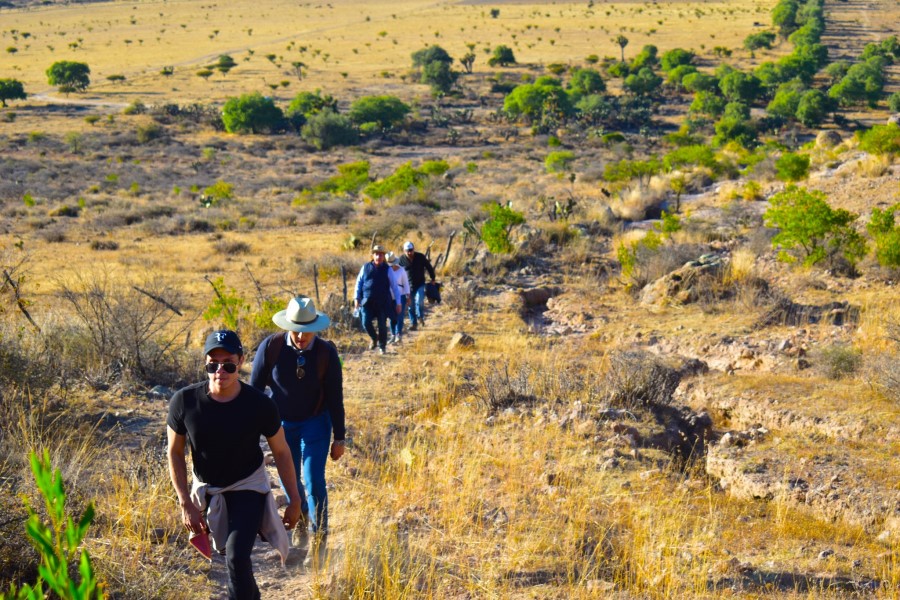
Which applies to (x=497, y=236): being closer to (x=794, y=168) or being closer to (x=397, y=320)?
(x=397, y=320)

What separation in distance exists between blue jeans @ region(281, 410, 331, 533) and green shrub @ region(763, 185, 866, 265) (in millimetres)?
9827

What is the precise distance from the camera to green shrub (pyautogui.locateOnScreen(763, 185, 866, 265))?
37.4 ft

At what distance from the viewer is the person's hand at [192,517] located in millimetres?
3342

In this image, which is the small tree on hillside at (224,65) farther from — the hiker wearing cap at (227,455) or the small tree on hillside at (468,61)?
the hiker wearing cap at (227,455)

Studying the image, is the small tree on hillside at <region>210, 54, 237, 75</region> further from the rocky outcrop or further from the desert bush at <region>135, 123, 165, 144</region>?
the rocky outcrop

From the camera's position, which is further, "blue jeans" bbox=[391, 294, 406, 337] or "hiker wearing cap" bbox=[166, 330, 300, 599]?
"blue jeans" bbox=[391, 294, 406, 337]

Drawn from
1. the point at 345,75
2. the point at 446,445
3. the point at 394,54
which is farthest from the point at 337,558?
the point at 394,54

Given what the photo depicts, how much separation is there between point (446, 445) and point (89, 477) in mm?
2531

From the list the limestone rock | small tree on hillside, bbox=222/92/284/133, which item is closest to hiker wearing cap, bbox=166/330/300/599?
the limestone rock

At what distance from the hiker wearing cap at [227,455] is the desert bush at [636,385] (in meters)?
3.78

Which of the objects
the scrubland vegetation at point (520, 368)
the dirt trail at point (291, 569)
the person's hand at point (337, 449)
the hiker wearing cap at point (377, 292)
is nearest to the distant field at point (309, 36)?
the scrubland vegetation at point (520, 368)

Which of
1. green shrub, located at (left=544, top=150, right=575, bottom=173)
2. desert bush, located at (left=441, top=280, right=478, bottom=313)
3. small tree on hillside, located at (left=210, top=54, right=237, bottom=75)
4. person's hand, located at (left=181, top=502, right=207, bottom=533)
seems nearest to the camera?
person's hand, located at (left=181, top=502, right=207, bottom=533)

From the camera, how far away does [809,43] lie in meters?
68.1

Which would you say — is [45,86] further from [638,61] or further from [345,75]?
[638,61]
